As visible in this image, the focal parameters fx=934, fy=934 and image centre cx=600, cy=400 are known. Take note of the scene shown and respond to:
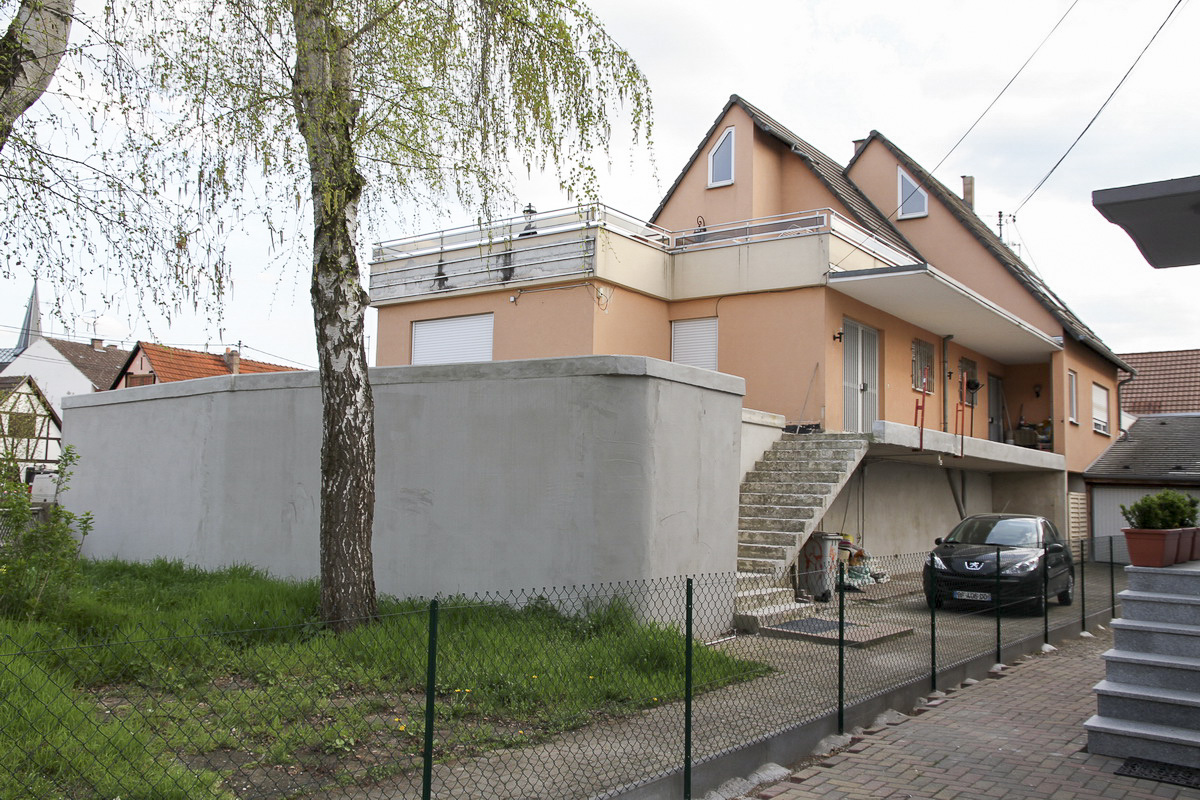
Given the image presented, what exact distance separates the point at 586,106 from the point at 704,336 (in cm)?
970

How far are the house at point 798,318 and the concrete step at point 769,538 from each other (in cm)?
3

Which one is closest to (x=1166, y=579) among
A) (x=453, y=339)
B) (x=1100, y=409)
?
(x=453, y=339)

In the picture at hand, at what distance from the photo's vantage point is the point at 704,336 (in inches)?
696

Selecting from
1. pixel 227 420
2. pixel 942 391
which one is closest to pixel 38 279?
pixel 227 420

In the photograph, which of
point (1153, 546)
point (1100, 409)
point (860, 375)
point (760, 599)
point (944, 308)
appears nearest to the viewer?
point (1153, 546)

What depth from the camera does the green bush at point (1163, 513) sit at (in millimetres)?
7777

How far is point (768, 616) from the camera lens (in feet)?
33.4

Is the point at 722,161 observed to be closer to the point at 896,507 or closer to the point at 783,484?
the point at 896,507

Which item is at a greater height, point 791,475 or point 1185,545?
point 791,475

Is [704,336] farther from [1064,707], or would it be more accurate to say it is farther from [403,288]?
[1064,707]

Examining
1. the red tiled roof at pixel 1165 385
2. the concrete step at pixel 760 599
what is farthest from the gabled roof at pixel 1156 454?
the concrete step at pixel 760 599

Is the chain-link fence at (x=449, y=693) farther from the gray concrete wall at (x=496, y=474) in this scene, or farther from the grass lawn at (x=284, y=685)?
the gray concrete wall at (x=496, y=474)

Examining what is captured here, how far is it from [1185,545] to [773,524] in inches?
211

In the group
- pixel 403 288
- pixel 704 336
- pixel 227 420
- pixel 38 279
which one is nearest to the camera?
pixel 38 279
